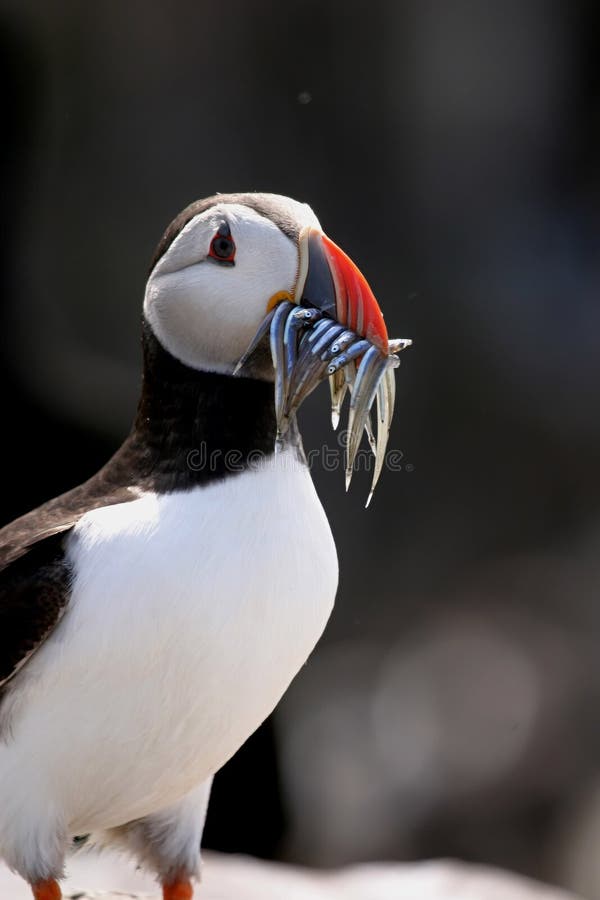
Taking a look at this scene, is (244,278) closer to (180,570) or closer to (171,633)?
(180,570)

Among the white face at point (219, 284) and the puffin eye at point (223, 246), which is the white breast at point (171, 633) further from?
the puffin eye at point (223, 246)

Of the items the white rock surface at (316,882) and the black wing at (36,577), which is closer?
the black wing at (36,577)

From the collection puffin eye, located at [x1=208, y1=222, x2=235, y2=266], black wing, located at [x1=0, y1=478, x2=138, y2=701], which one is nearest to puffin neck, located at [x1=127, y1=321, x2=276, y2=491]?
black wing, located at [x1=0, y1=478, x2=138, y2=701]

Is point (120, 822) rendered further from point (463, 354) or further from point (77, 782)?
point (463, 354)

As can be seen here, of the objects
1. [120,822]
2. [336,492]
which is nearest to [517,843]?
[336,492]

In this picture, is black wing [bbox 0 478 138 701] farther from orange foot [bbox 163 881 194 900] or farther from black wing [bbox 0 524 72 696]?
orange foot [bbox 163 881 194 900]

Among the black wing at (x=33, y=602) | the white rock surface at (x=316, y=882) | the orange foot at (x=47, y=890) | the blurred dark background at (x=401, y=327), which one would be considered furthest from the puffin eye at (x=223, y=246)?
the blurred dark background at (x=401, y=327)

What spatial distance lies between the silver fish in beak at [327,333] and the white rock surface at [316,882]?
1998mm

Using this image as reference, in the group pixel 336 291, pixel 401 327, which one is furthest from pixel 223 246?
pixel 401 327

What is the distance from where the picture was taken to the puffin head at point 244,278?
8.61 ft

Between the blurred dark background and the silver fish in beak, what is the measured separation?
3.24 m

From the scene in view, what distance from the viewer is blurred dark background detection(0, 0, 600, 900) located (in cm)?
607

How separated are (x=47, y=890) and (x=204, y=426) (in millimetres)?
1138

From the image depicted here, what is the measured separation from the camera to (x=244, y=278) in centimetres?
266
